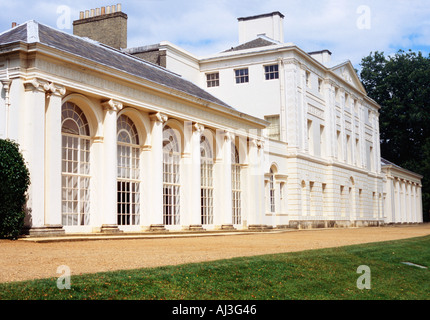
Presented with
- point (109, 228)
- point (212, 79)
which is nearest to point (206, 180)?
point (109, 228)

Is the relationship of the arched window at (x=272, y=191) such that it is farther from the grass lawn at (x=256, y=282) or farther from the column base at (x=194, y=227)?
the grass lawn at (x=256, y=282)

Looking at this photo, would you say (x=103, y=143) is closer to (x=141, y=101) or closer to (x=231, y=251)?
(x=141, y=101)

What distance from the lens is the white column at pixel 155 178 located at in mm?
24844

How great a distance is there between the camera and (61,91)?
20.0 m

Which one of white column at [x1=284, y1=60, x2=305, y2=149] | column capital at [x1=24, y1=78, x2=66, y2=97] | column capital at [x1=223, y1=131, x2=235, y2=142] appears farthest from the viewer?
white column at [x1=284, y1=60, x2=305, y2=149]

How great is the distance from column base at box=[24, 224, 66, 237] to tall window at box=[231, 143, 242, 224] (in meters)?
14.2

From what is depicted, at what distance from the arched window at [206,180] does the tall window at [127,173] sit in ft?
17.7

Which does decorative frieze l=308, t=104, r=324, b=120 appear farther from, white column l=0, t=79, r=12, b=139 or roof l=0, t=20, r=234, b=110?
white column l=0, t=79, r=12, b=139

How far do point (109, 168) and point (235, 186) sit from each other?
11451 mm

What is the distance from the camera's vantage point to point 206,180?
30000 millimetres

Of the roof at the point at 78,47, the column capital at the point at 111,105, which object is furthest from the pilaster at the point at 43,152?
the column capital at the point at 111,105

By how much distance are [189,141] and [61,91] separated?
8879 millimetres

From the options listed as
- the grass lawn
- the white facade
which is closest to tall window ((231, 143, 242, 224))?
the white facade

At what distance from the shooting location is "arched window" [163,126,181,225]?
2662cm
